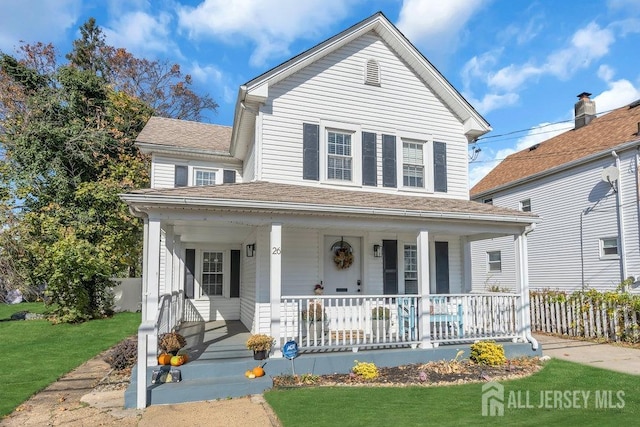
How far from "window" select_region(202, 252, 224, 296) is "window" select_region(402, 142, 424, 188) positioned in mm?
6352

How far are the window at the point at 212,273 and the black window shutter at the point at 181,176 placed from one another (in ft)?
7.80

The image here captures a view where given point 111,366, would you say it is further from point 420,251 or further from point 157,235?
point 420,251

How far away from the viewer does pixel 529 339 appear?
9.15m

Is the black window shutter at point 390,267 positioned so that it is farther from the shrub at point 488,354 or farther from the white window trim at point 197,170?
the white window trim at point 197,170

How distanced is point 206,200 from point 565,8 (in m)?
13.9

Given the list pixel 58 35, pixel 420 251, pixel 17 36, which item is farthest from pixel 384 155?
pixel 58 35

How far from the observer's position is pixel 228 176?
13.8m

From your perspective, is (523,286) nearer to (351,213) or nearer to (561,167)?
(351,213)

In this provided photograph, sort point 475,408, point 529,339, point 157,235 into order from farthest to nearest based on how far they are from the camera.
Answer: point 529,339
point 157,235
point 475,408

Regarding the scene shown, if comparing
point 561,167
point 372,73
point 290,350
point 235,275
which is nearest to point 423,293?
point 290,350

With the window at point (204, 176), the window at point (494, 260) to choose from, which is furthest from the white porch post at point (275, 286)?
the window at point (494, 260)

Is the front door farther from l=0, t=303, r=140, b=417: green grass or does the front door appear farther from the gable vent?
l=0, t=303, r=140, b=417: green grass

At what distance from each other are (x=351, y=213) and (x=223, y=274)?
645cm

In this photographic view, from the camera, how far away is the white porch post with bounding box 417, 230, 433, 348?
842 cm
